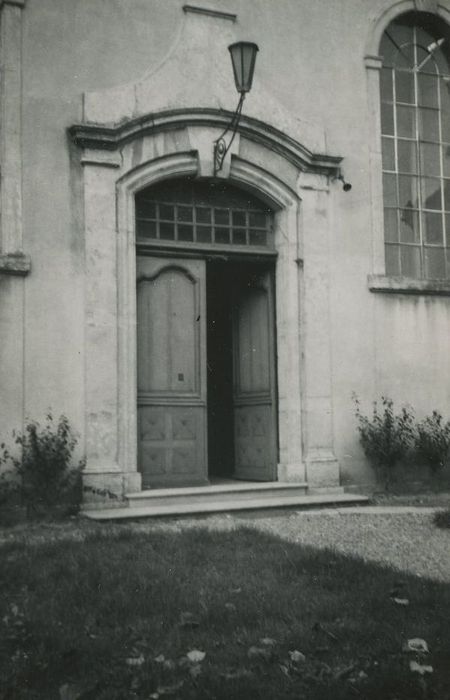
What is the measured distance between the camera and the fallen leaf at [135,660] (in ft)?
10.4

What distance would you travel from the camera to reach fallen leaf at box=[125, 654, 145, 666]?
3.17 meters

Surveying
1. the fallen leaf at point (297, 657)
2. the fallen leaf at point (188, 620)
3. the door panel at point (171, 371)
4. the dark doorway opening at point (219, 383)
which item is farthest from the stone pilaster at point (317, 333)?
the fallen leaf at point (297, 657)

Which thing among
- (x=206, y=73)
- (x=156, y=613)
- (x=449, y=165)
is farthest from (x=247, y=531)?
(x=449, y=165)

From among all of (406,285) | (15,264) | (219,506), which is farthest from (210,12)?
(219,506)

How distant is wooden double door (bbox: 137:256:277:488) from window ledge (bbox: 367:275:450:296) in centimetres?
122

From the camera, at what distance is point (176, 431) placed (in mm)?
8602

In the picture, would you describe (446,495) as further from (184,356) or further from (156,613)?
(156,613)

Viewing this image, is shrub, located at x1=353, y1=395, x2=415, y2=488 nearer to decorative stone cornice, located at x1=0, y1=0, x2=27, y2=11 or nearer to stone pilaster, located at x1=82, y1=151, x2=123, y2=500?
stone pilaster, located at x1=82, y1=151, x2=123, y2=500

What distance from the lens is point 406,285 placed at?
30.8 feet

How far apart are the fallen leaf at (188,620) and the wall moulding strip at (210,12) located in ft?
22.7

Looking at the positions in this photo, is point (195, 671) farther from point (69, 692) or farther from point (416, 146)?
point (416, 146)

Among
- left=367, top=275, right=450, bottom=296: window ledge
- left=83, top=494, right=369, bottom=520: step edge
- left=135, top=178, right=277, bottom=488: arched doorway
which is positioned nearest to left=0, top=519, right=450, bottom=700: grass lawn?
left=83, top=494, right=369, bottom=520: step edge

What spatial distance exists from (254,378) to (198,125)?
2.95 meters

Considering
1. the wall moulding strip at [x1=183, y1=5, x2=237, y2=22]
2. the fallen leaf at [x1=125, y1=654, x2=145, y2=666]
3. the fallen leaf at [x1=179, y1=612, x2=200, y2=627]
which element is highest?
the wall moulding strip at [x1=183, y1=5, x2=237, y2=22]
